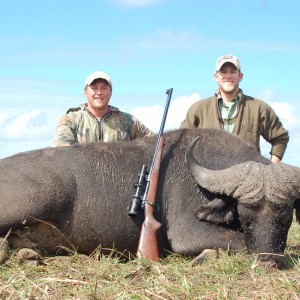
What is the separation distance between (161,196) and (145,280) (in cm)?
182

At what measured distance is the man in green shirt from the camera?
8.19 metres

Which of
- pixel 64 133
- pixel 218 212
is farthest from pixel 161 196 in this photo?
pixel 64 133

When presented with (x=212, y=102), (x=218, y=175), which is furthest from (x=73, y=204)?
(x=212, y=102)

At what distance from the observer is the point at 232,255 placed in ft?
19.3

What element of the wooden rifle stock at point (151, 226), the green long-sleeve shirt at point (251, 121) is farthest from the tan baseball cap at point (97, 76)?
the wooden rifle stock at point (151, 226)

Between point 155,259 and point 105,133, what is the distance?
120 inches

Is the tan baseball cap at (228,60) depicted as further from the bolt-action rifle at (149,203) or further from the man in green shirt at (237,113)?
the bolt-action rifle at (149,203)

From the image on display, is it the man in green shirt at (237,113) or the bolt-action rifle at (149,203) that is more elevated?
the man in green shirt at (237,113)

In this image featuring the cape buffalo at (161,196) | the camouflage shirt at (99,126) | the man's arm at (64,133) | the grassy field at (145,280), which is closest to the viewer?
the grassy field at (145,280)

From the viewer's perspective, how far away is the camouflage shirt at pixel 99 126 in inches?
329

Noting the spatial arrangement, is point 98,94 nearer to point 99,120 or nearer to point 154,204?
point 99,120

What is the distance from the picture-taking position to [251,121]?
324 inches

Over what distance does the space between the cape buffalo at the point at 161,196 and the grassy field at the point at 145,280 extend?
0.39 meters

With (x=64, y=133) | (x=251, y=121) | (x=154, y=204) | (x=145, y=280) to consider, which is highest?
(x=251, y=121)
